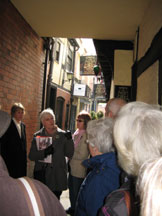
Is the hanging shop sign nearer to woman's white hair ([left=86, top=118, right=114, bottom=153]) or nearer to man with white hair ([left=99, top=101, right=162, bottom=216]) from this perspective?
woman's white hair ([left=86, top=118, right=114, bottom=153])

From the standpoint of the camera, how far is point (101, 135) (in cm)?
161

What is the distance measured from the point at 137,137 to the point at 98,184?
0.60 m

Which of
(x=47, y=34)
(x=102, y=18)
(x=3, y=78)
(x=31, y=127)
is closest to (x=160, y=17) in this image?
(x=102, y=18)

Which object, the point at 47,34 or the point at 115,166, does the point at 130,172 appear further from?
the point at 47,34

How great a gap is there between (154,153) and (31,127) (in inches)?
164

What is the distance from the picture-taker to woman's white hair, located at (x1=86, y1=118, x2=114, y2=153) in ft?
5.19

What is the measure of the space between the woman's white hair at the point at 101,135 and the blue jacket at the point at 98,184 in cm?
Result: 9

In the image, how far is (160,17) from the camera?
220 centimetres

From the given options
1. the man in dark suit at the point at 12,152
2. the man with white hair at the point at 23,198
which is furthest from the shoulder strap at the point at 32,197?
the man in dark suit at the point at 12,152

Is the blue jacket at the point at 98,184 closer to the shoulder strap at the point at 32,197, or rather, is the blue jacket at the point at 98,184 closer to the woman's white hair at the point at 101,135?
the woman's white hair at the point at 101,135

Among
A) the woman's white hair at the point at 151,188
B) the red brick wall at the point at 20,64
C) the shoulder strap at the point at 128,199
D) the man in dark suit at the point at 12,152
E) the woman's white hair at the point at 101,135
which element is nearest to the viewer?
the woman's white hair at the point at 151,188

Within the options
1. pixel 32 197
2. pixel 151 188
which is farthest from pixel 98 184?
pixel 151 188

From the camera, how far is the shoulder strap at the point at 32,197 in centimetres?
71

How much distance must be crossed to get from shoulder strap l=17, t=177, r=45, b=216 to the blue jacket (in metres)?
0.77
